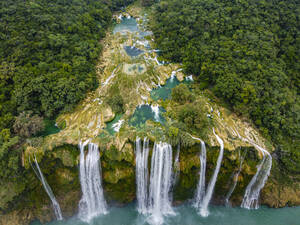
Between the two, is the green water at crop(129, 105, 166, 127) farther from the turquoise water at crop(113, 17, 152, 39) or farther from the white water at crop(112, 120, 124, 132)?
the turquoise water at crop(113, 17, 152, 39)

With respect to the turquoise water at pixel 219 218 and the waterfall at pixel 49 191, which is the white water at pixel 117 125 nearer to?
the waterfall at pixel 49 191

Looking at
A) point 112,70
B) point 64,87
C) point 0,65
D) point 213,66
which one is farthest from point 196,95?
point 0,65

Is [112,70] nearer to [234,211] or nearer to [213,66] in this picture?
[213,66]

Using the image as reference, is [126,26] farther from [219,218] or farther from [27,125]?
[219,218]

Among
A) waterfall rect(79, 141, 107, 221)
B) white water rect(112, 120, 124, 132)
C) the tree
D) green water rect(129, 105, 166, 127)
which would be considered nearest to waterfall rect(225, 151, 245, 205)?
green water rect(129, 105, 166, 127)

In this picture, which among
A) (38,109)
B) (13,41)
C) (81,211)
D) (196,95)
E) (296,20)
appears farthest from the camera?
(296,20)

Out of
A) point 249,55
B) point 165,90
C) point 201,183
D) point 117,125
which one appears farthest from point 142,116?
point 249,55

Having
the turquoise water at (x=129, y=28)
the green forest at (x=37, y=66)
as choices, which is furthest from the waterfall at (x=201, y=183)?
the turquoise water at (x=129, y=28)
